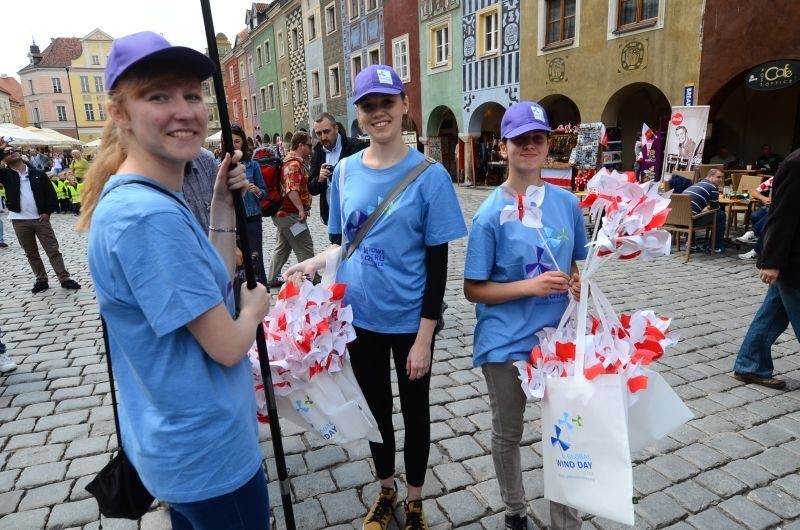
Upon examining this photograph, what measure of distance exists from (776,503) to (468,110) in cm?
1809

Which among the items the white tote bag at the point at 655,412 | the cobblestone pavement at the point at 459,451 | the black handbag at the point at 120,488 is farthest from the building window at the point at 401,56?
the black handbag at the point at 120,488

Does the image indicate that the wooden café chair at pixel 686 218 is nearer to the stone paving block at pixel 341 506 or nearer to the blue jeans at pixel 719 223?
the blue jeans at pixel 719 223

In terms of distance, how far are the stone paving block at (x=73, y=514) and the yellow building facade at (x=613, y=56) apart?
1297cm

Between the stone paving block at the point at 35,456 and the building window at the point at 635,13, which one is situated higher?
the building window at the point at 635,13

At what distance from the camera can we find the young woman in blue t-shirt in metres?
1.16

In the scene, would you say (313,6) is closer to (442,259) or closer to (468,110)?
(468,110)

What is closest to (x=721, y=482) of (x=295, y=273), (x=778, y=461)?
(x=778, y=461)

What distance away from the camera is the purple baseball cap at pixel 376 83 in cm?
209

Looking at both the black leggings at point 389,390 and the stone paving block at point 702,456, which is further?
the stone paving block at point 702,456

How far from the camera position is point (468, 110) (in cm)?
1934

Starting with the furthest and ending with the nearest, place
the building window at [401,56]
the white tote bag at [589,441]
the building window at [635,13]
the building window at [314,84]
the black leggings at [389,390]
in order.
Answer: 1. the building window at [314,84]
2. the building window at [401,56]
3. the building window at [635,13]
4. the black leggings at [389,390]
5. the white tote bag at [589,441]

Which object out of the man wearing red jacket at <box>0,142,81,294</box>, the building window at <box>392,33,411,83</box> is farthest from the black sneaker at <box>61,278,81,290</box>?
the building window at <box>392,33,411,83</box>

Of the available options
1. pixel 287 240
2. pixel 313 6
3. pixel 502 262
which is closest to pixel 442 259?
pixel 502 262

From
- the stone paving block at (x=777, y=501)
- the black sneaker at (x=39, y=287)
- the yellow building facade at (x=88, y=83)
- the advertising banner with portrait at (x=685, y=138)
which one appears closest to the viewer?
the stone paving block at (x=777, y=501)
